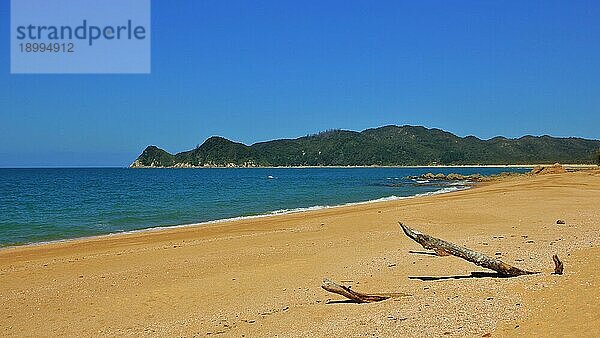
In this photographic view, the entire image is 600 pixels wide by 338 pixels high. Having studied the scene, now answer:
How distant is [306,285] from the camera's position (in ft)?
31.2

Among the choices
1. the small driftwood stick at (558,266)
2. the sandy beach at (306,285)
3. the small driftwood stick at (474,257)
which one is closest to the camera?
the sandy beach at (306,285)

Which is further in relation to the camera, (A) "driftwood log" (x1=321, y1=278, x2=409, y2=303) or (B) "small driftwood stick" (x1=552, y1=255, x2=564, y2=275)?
(B) "small driftwood stick" (x1=552, y1=255, x2=564, y2=275)

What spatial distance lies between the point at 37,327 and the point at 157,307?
5.80 feet

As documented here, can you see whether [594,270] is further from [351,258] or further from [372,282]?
[351,258]

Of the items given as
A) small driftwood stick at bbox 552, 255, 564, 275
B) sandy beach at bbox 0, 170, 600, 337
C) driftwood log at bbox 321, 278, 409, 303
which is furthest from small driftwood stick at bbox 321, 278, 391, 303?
small driftwood stick at bbox 552, 255, 564, 275

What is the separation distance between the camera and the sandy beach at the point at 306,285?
252 inches

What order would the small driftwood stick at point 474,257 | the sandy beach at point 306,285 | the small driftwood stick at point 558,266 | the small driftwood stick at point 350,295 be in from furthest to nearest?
the small driftwood stick at point 474,257, the small driftwood stick at point 558,266, the small driftwood stick at point 350,295, the sandy beach at point 306,285

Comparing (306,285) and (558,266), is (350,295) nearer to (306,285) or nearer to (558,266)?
(306,285)

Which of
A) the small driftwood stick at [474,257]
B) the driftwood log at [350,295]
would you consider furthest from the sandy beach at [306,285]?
the small driftwood stick at [474,257]

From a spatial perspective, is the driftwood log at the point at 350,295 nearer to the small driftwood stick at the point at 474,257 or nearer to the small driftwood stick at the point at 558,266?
the small driftwood stick at the point at 474,257

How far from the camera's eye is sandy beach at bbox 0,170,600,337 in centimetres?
641

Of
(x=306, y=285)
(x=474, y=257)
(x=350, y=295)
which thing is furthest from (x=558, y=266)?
(x=306, y=285)

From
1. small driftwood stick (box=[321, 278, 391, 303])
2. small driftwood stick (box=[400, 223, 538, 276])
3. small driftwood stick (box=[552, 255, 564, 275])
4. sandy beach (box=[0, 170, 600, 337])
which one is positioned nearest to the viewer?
sandy beach (box=[0, 170, 600, 337])

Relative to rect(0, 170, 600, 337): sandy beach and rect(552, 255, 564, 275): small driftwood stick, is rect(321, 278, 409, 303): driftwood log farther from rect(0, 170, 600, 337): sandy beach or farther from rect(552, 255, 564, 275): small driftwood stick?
rect(552, 255, 564, 275): small driftwood stick
